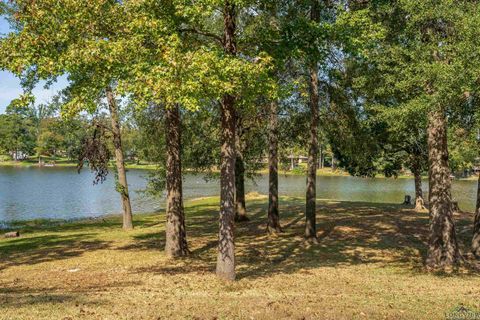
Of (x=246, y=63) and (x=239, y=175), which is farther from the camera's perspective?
(x=239, y=175)

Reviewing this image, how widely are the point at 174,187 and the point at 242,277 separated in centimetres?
420

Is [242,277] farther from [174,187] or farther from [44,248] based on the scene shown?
[44,248]

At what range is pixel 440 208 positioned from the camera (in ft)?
46.8

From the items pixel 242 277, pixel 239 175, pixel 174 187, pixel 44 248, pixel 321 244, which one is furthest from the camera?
pixel 239 175

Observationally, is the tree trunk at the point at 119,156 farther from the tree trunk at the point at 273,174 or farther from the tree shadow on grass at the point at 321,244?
the tree trunk at the point at 273,174

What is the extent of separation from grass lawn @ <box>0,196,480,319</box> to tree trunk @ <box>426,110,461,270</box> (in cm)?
66

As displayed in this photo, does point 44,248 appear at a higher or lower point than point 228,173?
lower

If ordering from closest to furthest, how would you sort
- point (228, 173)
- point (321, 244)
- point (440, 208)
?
point (228, 173)
point (440, 208)
point (321, 244)

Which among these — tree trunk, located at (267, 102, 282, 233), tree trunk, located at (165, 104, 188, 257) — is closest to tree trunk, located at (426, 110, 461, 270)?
tree trunk, located at (267, 102, 282, 233)

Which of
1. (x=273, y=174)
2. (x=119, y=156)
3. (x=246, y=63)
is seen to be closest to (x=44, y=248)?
(x=119, y=156)

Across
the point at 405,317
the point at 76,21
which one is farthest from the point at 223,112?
the point at 405,317

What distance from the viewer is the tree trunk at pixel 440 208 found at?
46.2ft

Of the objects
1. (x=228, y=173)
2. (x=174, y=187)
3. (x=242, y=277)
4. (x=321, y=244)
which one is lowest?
(x=321, y=244)

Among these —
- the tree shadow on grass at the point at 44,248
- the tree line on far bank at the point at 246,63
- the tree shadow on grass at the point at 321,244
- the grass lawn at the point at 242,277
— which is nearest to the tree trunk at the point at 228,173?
the tree line on far bank at the point at 246,63
